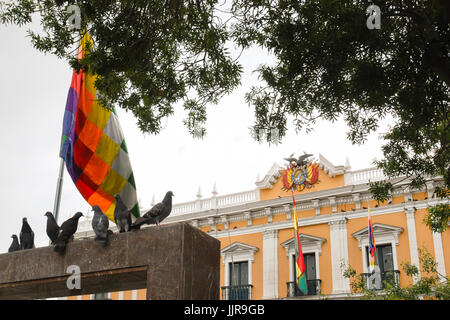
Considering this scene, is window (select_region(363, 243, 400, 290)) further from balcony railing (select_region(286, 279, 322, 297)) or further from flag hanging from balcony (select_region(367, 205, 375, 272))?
balcony railing (select_region(286, 279, 322, 297))

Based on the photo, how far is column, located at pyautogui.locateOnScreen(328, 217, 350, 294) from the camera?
1856 cm

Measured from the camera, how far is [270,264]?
66.7 ft

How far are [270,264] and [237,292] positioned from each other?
1721mm

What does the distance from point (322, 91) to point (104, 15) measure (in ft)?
10.0

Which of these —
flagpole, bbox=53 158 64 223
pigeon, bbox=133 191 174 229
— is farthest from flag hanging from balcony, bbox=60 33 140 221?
pigeon, bbox=133 191 174 229

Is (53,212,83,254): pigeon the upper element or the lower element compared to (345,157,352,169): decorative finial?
lower

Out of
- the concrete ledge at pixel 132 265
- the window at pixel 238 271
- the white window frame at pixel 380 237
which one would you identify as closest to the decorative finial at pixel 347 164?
the white window frame at pixel 380 237

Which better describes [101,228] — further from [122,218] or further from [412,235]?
[412,235]

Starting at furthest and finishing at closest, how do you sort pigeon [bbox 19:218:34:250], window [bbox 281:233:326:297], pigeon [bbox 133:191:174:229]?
window [bbox 281:233:326:297] < pigeon [bbox 19:218:34:250] < pigeon [bbox 133:191:174:229]

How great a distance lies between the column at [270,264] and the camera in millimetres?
19891

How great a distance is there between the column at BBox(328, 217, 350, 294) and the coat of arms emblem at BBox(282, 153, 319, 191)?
2.00 m

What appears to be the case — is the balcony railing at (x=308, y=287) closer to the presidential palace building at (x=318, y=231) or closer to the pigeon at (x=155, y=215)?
the presidential palace building at (x=318, y=231)

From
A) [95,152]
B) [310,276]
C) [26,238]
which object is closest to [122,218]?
[26,238]
